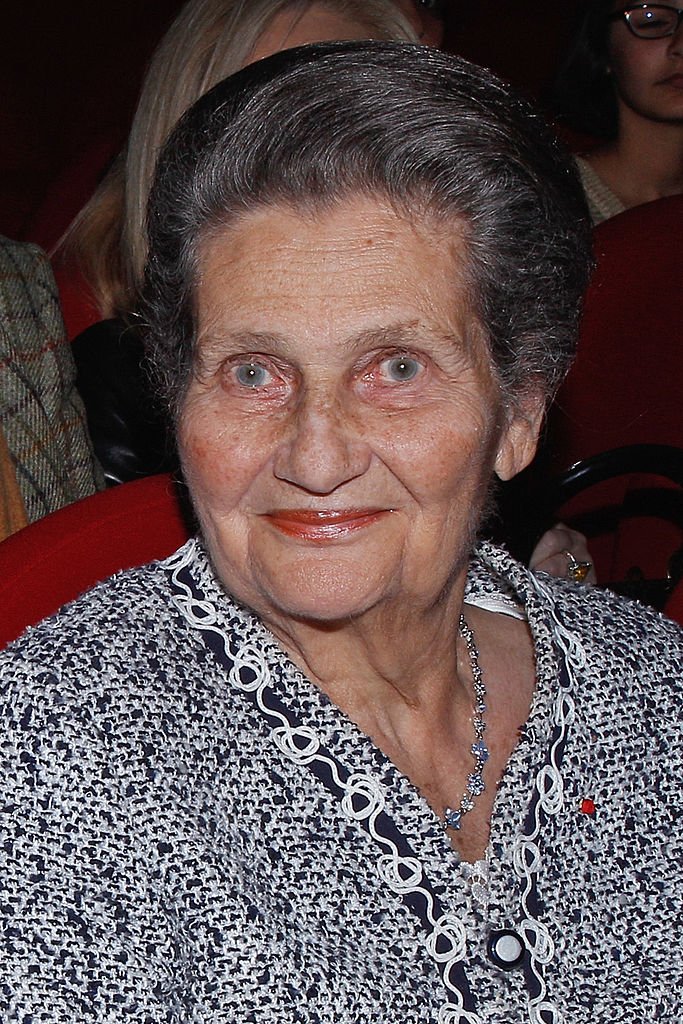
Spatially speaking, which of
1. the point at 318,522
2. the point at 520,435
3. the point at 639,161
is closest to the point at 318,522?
the point at 318,522

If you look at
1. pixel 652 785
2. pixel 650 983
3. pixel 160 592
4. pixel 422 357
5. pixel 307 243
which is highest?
pixel 307 243

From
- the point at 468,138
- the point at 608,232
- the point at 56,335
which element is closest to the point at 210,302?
the point at 468,138

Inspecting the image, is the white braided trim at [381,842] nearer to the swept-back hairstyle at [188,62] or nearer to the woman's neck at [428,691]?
the woman's neck at [428,691]

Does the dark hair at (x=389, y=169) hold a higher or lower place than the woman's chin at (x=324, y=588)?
higher

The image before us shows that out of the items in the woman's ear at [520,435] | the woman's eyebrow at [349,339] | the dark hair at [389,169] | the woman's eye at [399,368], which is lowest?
the woman's ear at [520,435]

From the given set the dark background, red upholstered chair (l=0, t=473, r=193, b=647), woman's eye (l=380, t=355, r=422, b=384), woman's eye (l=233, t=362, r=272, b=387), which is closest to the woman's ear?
woman's eye (l=380, t=355, r=422, b=384)

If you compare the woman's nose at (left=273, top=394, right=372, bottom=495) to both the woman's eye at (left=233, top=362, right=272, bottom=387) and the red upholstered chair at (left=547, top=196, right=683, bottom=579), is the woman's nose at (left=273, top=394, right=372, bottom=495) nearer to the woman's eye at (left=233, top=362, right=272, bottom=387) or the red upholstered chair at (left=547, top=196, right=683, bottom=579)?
the woman's eye at (left=233, top=362, right=272, bottom=387)

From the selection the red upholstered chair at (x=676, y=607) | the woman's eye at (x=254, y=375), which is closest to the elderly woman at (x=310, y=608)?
the woman's eye at (x=254, y=375)

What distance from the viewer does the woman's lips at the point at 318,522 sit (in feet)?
3.90

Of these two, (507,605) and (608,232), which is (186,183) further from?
(608,232)

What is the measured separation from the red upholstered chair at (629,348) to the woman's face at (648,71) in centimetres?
92

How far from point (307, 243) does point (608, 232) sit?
1156 millimetres

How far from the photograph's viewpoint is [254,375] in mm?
1181

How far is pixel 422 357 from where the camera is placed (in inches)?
46.7
